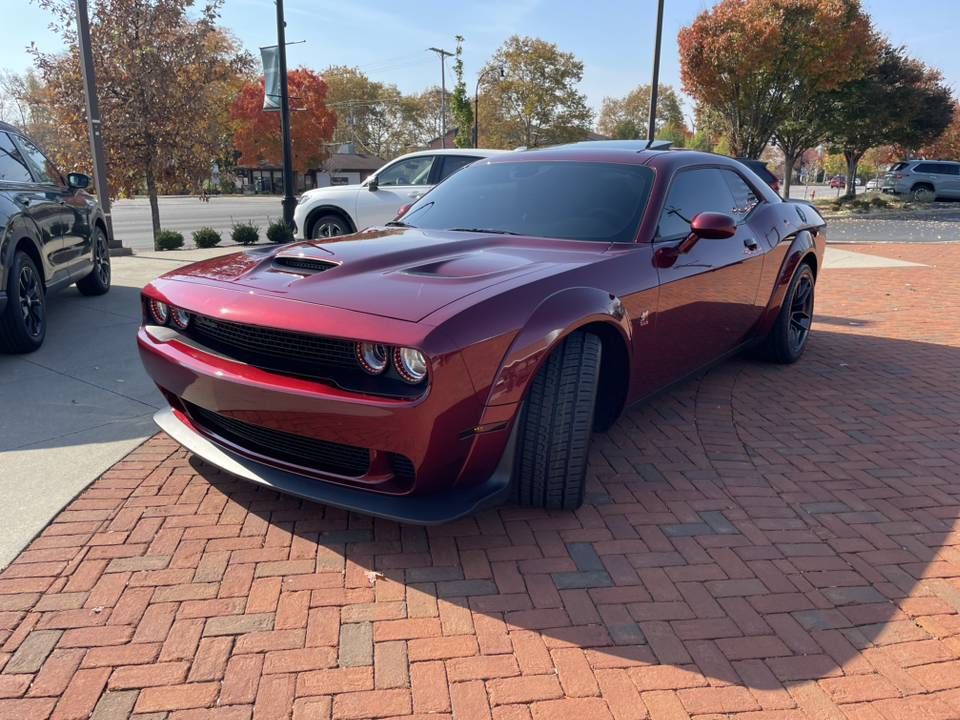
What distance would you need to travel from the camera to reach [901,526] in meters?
3.11

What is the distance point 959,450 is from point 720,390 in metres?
1.41

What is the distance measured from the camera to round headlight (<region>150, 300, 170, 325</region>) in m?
3.10

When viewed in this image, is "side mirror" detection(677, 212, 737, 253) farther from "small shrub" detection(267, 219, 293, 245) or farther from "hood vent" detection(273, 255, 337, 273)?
"small shrub" detection(267, 219, 293, 245)

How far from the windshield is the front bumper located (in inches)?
54.9

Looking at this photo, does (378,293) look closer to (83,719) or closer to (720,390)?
(83,719)

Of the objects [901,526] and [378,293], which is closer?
[378,293]

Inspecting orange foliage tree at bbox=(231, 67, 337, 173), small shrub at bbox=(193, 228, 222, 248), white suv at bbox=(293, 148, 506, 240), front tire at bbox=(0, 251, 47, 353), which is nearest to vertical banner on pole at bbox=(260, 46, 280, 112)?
small shrub at bbox=(193, 228, 222, 248)

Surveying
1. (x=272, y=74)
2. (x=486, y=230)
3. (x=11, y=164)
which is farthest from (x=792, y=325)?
(x=272, y=74)

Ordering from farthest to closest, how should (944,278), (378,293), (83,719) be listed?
(944,278)
(378,293)
(83,719)

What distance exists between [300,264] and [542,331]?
112 cm

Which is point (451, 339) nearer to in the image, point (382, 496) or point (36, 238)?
point (382, 496)

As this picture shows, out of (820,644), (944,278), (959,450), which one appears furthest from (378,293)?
(944,278)

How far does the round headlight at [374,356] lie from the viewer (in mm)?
2410

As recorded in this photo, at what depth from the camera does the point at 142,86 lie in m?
15.9
